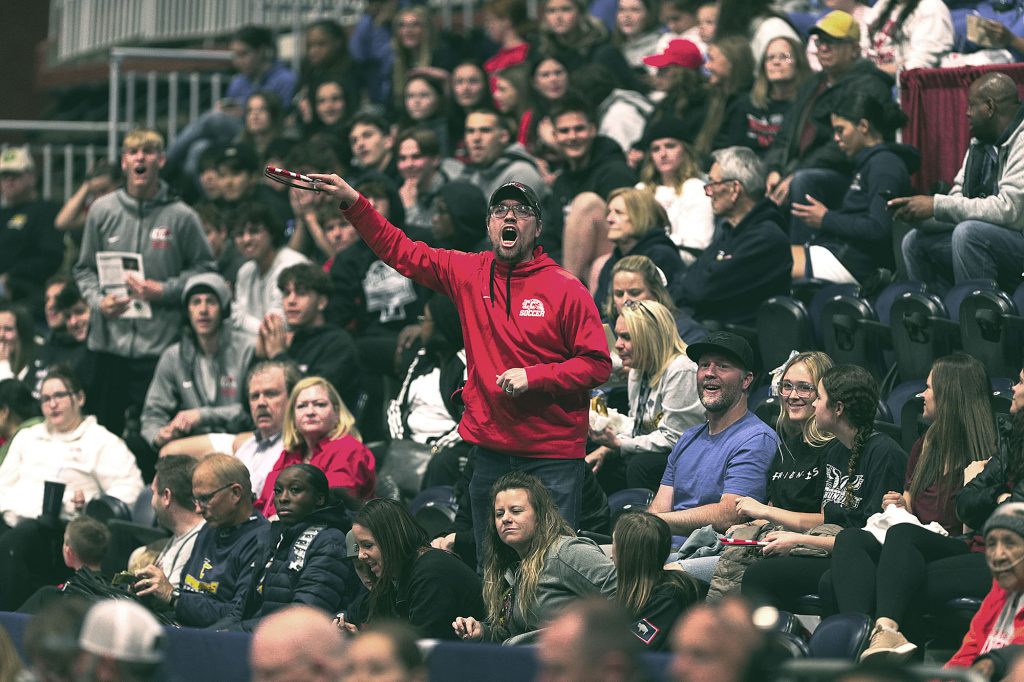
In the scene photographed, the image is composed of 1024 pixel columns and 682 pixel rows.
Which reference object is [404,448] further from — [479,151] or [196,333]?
[479,151]

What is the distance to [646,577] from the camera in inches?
237

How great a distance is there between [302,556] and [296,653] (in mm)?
2646

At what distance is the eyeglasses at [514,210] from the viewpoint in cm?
654

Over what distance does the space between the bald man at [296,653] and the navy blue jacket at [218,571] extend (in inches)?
108

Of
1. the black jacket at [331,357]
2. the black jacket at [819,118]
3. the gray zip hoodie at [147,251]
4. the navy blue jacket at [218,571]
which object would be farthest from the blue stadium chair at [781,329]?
the gray zip hoodie at [147,251]

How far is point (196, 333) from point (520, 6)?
14.1ft

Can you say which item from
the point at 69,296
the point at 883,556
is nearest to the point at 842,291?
the point at 883,556

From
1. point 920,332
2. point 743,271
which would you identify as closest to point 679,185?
point 743,271

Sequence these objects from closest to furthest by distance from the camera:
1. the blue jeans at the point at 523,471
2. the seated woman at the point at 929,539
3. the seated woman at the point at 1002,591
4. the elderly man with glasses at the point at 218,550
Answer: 1. the seated woman at the point at 1002,591
2. the seated woman at the point at 929,539
3. the blue jeans at the point at 523,471
4. the elderly man with glasses at the point at 218,550

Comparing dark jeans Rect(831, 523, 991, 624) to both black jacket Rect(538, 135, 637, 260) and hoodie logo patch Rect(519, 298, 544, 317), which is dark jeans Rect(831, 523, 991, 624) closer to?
hoodie logo patch Rect(519, 298, 544, 317)

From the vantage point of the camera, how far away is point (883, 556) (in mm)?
5836

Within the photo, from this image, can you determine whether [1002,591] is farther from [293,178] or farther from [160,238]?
[160,238]

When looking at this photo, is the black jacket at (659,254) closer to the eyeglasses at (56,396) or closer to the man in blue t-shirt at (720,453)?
the man in blue t-shirt at (720,453)

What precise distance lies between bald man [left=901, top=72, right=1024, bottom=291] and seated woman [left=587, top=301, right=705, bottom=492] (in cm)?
127
